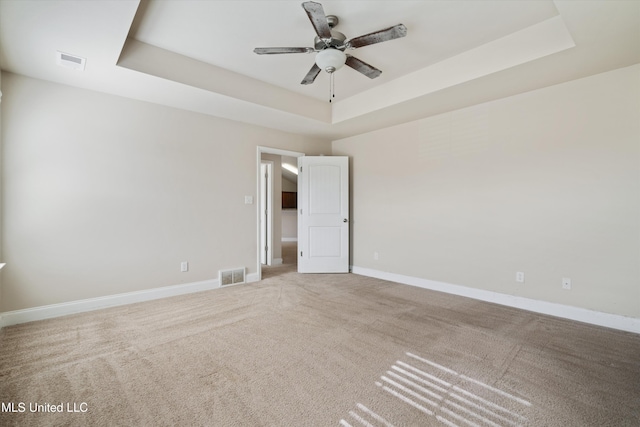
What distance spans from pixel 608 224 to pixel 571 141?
35.6 inches

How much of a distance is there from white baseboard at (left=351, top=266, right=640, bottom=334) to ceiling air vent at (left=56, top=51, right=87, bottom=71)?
15.1ft

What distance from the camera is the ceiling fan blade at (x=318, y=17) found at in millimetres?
1860

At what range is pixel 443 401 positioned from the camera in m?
1.69

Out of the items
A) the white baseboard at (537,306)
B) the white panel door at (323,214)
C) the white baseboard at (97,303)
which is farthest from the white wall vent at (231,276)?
the white baseboard at (537,306)

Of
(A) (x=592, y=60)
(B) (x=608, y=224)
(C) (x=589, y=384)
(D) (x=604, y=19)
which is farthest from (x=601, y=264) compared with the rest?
(D) (x=604, y=19)

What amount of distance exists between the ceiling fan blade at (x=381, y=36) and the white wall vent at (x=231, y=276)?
335cm

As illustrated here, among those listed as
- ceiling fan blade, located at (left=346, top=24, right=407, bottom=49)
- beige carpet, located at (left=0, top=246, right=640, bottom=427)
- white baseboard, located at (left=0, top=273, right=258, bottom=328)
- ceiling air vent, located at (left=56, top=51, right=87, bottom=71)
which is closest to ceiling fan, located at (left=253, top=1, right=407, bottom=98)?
ceiling fan blade, located at (left=346, top=24, right=407, bottom=49)

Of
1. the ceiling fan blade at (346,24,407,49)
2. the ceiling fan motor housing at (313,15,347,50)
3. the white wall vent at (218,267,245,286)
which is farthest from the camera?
the white wall vent at (218,267,245,286)

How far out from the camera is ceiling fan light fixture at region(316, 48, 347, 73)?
2434 mm

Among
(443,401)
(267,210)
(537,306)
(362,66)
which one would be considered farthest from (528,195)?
(267,210)

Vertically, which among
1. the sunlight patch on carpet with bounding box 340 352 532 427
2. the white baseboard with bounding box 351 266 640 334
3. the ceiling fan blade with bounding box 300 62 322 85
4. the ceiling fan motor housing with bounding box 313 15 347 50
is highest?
the ceiling fan motor housing with bounding box 313 15 347 50

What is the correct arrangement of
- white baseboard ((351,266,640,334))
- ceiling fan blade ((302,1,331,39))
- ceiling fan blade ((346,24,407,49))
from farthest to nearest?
white baseboard ((351,266,640,334)) < ceiling fan blade ((346,24,407,49)) < ceiling fan blade ((302,1,331,39))

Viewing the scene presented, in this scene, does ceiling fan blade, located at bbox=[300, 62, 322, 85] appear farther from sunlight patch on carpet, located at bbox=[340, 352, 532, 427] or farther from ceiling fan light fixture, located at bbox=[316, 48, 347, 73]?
sunlight patch on carpet, located at bbox=[340, 352, 532, 427]

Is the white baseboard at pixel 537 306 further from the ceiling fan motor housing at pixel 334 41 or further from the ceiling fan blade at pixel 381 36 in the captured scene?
the ceiling fan motor housing at pixel 334 41
